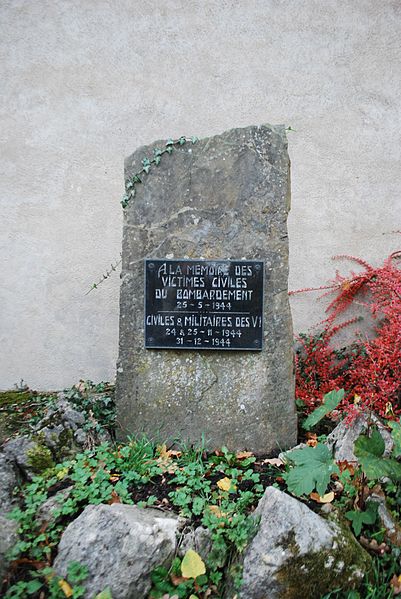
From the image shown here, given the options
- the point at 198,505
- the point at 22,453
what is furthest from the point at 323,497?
the point at 22,453

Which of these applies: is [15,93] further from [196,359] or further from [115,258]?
[196,359]

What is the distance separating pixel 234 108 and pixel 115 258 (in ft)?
5.01

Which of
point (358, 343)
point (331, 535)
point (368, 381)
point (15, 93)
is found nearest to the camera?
point (331, 535)

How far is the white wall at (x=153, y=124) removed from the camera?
167 inches

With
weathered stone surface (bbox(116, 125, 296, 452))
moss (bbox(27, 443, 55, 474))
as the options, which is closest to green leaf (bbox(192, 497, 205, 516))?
weathered stone surface (bbox(116, 125, 296, 452))

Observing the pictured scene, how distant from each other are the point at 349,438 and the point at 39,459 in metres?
1.52

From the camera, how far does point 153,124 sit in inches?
169

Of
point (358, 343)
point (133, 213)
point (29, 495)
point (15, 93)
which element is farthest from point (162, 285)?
point (15, 93)

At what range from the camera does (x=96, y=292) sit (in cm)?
427

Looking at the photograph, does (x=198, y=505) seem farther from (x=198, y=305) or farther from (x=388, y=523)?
(x=198, y=305)

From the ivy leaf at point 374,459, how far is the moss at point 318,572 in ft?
1.01

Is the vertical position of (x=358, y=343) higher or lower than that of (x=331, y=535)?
higher

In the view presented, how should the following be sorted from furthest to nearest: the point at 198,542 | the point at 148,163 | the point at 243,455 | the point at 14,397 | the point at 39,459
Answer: the point at 14,397 < the point at 148,163 < the point at 243,455 < the point at 39,459 < the point at 198,542

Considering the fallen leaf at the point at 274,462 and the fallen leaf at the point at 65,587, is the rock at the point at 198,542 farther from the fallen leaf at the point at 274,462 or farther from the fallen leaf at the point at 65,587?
the fallen leaf at the point at 274,462
